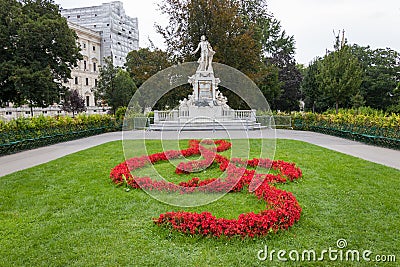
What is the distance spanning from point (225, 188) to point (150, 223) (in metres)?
2.16

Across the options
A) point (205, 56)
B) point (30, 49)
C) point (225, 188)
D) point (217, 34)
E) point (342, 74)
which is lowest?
point (225, 188)

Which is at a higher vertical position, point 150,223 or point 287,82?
point 287,82

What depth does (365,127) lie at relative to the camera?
46.7 feet

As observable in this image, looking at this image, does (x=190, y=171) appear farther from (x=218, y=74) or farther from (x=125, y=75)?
(x=125, y=75)

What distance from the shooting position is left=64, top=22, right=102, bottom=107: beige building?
5816cm

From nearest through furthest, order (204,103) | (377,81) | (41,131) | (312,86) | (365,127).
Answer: (365,127), (41,131), (204,103), (377,81), (312,86)

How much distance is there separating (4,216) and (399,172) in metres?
8.79

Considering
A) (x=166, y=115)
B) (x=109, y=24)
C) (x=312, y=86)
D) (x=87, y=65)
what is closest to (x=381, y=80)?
(x=312, y=86)

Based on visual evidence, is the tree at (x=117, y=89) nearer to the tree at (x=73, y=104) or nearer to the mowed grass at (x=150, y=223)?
the tree at (x=73, y=104)

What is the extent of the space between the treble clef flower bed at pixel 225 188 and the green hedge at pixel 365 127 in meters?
6.47

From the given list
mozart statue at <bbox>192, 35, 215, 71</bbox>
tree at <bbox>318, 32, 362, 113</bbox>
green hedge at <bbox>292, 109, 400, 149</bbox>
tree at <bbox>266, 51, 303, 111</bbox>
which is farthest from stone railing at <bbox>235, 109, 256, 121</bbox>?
tree at <bbox>266, 51, 303, 111</bbox>

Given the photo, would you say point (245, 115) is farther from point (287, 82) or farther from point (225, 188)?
point (287, 82)

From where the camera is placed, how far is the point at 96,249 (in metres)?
4.11

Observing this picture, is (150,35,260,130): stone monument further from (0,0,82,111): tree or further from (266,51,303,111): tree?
(266,51,303,111): tree
